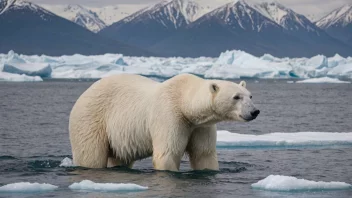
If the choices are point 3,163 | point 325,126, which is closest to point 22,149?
point 3,163

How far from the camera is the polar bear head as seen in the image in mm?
10438

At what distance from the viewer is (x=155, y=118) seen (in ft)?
36.4

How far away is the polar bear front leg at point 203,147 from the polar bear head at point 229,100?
1.96 feet

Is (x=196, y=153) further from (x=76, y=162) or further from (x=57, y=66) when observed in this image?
(x=57, y=66)

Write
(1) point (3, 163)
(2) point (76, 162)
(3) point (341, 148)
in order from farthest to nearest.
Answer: (3) point (341, 148), (1) point (3, 163), (2) point (76, 162)

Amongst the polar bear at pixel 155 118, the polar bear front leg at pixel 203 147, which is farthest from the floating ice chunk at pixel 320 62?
the polar bear front leg at pixel 203 147

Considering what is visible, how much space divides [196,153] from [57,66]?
7425 centimetres

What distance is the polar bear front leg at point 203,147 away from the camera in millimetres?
11070

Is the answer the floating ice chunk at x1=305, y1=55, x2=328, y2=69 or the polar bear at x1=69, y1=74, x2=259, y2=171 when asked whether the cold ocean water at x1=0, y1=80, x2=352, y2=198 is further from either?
the floating ice chunk at x1=305, y1=55, x2=328, y2=69

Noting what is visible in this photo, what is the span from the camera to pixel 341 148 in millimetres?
16719

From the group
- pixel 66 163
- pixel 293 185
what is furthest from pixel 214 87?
pixel 66 163

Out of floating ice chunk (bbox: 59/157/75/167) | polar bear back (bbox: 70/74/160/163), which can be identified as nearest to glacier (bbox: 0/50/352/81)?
floating ice chunk (bbox: 59/157/75/167)

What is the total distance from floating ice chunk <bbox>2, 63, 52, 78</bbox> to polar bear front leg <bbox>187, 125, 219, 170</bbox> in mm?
59724

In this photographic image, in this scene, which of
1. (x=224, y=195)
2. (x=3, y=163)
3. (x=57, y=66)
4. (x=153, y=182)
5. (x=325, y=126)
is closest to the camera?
(x=224, y=195)
